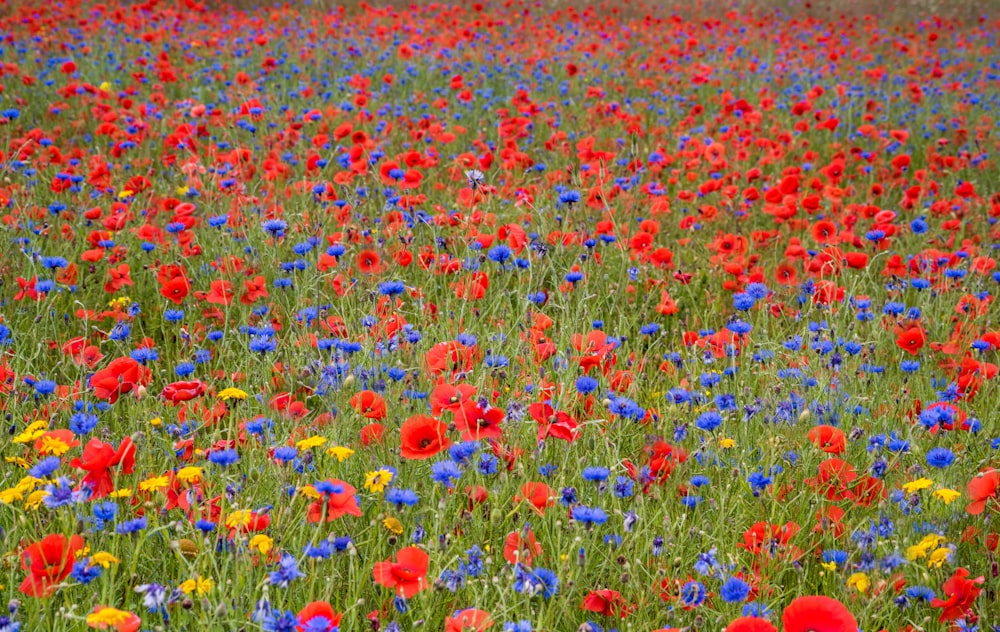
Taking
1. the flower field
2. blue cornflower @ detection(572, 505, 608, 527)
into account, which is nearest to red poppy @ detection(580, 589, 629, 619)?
the flower field

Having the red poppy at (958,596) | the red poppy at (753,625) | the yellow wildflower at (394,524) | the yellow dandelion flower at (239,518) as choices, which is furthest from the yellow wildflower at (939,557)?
the yellow dandelion flower at (239,518)

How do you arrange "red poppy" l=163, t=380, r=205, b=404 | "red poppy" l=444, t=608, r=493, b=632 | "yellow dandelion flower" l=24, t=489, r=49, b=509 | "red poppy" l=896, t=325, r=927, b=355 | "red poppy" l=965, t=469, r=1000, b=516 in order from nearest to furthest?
"red poppy" l=444, t=608, r=493, b=632 → "yellow dandelion flower" l=24, t=489, r=49, b=509 → "red poppy" l=965, t=469, r=1000, b=516 → "red poppy" l=163, t=380, r=205, b=404 → "red poppy" l=896, t=325, r=927, b=355

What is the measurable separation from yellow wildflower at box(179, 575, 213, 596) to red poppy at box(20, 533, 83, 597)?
191mm

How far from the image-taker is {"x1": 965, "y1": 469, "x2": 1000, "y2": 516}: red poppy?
1.81 m

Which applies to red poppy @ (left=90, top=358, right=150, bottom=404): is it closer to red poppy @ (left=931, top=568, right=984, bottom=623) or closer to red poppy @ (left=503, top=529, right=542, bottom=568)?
red poppy @ (left=503, top=529, right=542, bottom=568)

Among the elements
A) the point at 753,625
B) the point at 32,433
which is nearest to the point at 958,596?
the point at 753,625

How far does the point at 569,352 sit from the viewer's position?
2783 millimetres

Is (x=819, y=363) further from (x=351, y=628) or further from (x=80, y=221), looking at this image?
(x=80, y=221)

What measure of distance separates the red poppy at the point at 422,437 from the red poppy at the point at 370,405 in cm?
20

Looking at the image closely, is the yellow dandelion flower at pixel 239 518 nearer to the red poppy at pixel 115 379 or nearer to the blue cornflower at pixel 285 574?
the blue cornflower at pixel 285 574

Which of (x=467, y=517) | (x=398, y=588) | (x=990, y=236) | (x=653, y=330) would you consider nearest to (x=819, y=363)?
(x=653, y=330)

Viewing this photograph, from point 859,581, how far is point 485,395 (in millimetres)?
1007

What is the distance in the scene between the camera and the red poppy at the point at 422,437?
72.1 inches

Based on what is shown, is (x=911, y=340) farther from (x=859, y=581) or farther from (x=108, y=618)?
(x=108, y=618)
